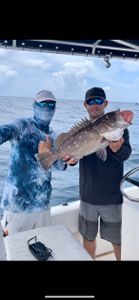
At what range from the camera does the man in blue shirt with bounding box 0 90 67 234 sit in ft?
5.15

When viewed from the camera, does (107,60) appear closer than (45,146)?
No

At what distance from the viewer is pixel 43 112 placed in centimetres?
167

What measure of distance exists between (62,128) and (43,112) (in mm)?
3798

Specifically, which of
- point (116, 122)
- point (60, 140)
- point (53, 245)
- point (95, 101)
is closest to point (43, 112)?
point (60, 140)

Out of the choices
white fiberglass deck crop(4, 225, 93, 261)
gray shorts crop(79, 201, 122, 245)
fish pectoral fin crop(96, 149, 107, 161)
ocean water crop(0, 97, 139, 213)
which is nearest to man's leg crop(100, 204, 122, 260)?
gray shorts crop(79, 201, 122, 245)

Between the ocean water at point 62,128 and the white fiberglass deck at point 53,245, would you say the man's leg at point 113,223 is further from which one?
the ocean water at point 62,128

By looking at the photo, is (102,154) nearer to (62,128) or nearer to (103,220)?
(103,220)

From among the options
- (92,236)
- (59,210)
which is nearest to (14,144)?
(59,210)

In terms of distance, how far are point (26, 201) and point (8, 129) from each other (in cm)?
39

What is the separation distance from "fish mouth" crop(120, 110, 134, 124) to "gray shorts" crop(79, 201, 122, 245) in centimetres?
48

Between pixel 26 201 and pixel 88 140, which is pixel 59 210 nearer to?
pixel 26 201

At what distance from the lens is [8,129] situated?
5.06ft

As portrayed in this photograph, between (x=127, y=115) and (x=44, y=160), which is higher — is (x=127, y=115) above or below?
above
